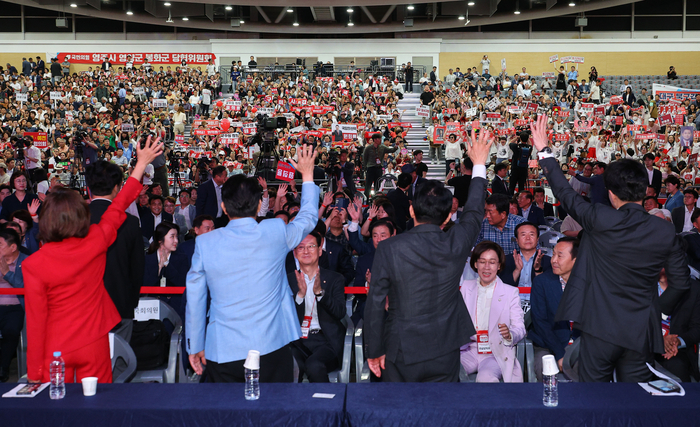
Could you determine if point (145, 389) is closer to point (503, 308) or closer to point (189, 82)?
point (503, 308)

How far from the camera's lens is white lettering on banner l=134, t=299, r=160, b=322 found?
4301 millimetres

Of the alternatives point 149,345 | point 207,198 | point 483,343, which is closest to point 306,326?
point 149,345

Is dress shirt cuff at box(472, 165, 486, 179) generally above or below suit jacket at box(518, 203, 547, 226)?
above

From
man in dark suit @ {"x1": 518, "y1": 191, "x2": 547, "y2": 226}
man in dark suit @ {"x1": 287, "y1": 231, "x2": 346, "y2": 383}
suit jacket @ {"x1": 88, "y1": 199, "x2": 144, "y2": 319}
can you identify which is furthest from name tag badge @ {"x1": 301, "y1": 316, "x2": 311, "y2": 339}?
man in dark suit @ {"x1": 518, "y1": 191, "x2": 547, "y2": 226}

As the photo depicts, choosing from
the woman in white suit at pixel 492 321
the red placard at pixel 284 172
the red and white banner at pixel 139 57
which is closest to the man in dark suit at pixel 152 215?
the red placard at pixel 284 172

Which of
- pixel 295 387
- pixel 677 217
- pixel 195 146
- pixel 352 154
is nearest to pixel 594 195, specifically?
pixel 677 217

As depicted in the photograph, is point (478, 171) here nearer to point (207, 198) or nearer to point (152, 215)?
point (207, 198)

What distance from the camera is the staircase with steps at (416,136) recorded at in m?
18.1

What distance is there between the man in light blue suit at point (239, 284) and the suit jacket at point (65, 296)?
45cm

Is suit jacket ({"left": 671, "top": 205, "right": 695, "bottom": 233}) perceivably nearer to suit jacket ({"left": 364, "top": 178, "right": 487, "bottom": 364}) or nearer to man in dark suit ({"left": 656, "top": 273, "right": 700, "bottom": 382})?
man in dark suit ({"left": 656, "top": 273, "right": 700, "bottom": 382})

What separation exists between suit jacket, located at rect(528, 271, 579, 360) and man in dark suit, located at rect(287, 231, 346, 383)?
125cm

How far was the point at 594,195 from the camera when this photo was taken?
303 inches

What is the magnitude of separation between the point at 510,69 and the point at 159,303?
30484mm

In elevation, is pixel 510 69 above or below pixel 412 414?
above
